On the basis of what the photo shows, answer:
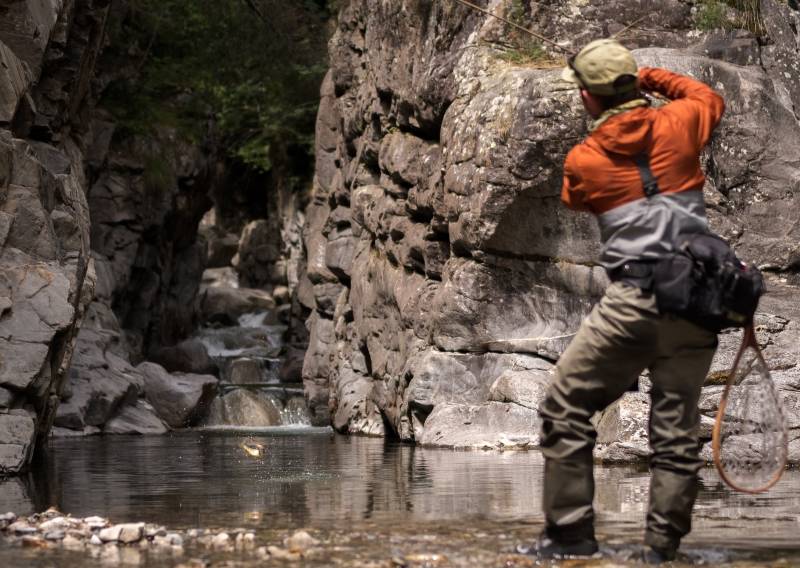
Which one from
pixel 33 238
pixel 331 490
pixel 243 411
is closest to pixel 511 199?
pixel 33 238

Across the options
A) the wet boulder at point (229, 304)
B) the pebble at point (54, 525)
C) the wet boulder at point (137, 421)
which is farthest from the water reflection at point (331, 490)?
the wet boulder at point (229, 304)

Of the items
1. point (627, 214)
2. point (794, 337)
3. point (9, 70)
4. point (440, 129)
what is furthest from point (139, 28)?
point (627, 214)

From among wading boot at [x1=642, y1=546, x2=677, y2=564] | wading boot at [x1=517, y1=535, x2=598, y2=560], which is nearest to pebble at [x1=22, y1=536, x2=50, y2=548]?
wading boot at [x1=517, y1=535, x2=598, y2=560]

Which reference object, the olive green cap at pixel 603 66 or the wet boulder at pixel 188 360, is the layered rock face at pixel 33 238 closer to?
the olive green cap at pixel 603 66

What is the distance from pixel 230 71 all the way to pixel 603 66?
3406 centimetres

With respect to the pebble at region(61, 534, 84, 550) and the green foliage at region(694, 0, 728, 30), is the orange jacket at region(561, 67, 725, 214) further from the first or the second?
the green foliage at region(694, 0, 728, 30)

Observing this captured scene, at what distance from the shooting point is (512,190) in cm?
1548

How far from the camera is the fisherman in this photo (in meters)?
5.45

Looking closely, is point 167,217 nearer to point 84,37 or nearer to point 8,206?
point 84,37

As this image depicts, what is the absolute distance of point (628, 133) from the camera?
548cm

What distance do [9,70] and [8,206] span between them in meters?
1.92

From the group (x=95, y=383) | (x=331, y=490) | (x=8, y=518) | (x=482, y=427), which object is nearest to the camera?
(x=8, y=518)

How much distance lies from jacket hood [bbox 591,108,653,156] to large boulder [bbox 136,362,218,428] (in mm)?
19094

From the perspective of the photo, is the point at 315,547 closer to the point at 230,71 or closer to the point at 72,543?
the point at 72,543
